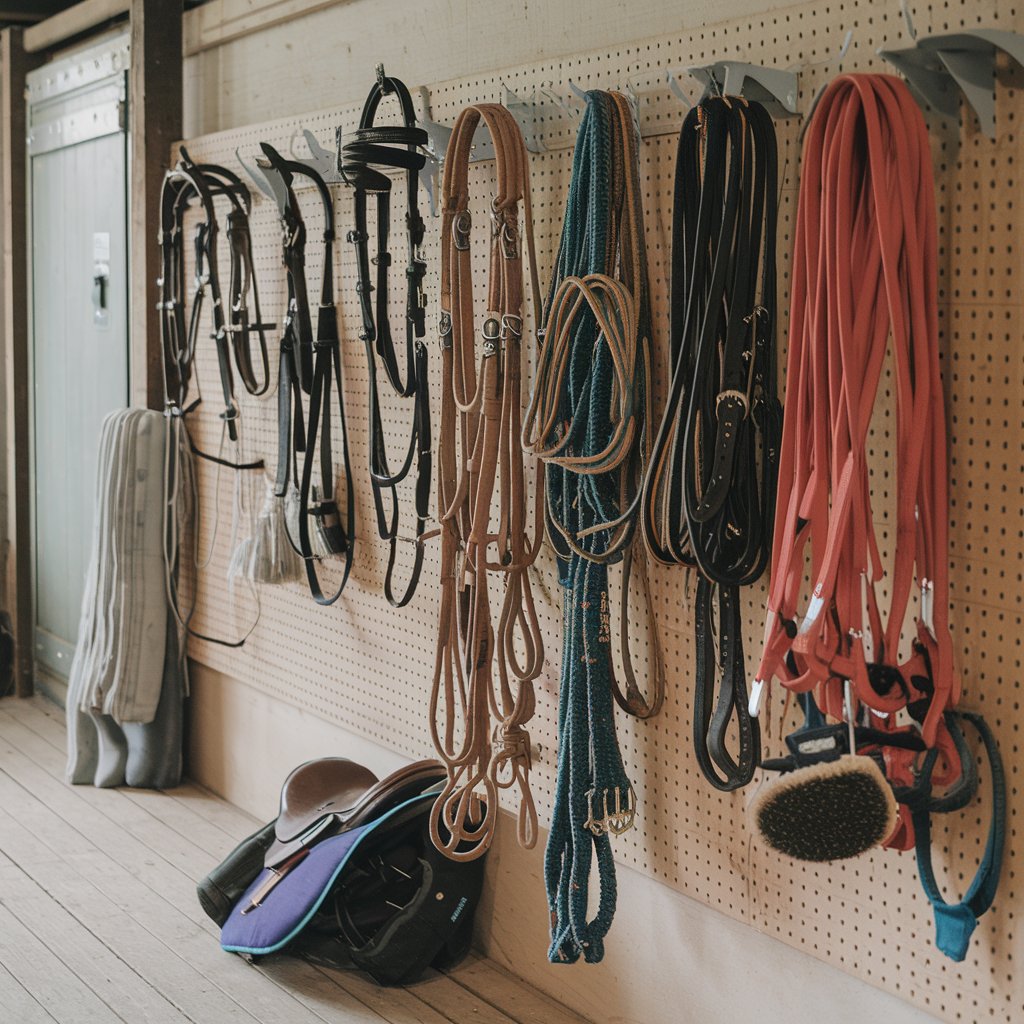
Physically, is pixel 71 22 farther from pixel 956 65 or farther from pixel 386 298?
pixel 956 65

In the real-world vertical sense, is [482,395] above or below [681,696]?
above

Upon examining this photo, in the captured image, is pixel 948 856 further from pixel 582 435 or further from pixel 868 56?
pixel 868 56

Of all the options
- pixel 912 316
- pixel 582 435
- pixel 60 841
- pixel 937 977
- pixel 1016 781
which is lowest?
pixel 60 841

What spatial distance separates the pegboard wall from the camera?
192cm

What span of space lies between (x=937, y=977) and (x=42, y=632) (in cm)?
418

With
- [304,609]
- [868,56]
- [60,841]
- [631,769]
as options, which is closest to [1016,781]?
[631,769]

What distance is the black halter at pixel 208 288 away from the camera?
3.67 metres

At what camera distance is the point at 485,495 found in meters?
2.61

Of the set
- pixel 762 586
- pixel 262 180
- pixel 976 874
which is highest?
pixel 262 180

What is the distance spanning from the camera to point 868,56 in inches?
79.9

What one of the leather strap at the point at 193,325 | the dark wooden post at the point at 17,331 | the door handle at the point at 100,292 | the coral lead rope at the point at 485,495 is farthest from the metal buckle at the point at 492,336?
the dark wooden post at the point at 17,331

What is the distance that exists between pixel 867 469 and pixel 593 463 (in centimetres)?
55

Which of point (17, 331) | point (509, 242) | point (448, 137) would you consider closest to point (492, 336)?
point (509, 242)

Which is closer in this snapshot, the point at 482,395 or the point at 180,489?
the point at 482,395
